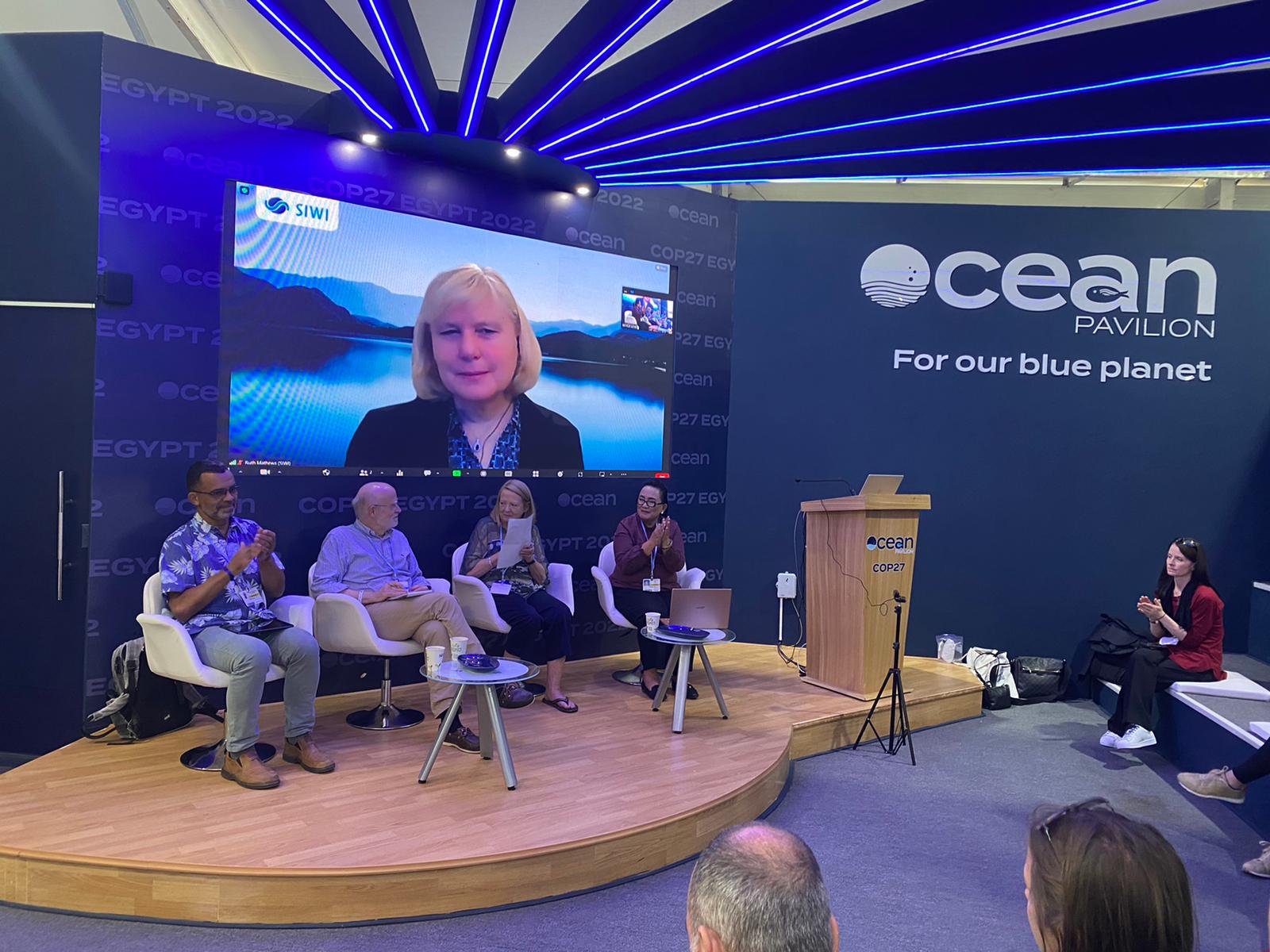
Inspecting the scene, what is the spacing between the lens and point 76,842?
3.23 metres

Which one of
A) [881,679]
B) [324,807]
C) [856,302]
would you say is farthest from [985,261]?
[324,807]

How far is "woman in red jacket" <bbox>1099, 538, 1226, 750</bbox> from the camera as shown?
5.41 metres

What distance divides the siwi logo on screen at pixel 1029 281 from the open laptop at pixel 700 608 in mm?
3254

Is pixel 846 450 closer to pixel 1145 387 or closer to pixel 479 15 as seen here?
pixel 1145 387

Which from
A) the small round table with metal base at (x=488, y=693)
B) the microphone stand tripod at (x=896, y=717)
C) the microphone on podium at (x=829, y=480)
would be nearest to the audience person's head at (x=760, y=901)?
the small round table with metal base at (x=488, y=693)

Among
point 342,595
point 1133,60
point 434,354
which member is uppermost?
point 1133,60

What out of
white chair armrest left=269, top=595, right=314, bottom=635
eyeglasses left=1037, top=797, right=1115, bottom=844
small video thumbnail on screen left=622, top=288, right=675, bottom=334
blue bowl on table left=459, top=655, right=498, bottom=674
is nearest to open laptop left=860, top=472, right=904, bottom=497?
small video thumbnail on screen left=622, top=288, right=675, bottom=334

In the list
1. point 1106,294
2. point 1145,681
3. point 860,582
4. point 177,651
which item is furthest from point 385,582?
point 1106,294

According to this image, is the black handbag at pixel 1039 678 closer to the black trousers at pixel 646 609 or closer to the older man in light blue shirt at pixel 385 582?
the black trousers at pixel 646 609

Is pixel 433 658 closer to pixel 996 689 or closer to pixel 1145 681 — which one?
pixel 1145 681

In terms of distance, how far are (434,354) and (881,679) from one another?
135 inches

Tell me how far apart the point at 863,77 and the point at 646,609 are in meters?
3.25

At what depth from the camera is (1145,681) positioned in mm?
5461

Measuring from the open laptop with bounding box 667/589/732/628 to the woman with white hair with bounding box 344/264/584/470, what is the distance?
5.33 ft
